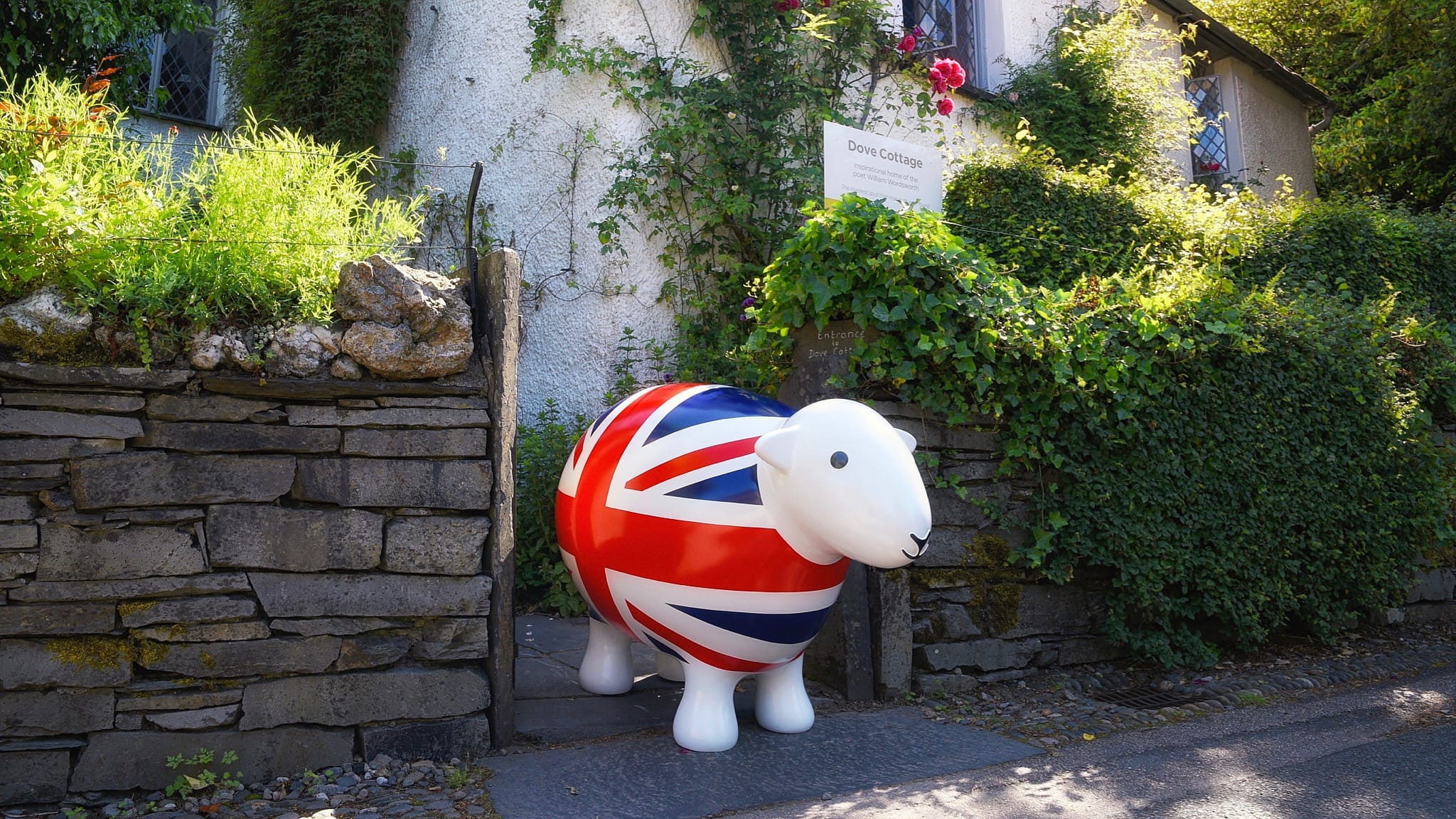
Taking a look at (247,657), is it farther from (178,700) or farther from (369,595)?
(369,595)

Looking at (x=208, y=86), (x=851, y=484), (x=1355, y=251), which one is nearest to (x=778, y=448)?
(x=851, y=484)

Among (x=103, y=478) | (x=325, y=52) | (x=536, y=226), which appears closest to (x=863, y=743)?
(x=103, y=478)

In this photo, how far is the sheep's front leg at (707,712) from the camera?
3.48 metres

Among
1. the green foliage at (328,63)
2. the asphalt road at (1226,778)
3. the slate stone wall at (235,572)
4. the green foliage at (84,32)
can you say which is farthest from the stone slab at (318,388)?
the green foliage at (328,63)

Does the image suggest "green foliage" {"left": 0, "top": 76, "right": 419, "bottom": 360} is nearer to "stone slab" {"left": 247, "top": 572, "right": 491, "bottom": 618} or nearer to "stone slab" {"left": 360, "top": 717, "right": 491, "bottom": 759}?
"stone slab" {"left": 247, "top": 572, "right": 491, "bottom": 618}

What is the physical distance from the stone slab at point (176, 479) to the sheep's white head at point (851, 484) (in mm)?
1722

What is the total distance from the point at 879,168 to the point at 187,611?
4.11 m

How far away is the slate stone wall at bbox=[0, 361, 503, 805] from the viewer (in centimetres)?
305

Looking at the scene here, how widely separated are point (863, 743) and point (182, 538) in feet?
8.50

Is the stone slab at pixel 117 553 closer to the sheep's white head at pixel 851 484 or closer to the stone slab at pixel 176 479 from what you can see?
the stone slab at pixel 176 479

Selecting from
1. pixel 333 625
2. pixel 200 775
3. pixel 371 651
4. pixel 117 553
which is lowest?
pixel 200 775

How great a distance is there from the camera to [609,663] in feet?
13.9

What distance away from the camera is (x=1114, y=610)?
477cm

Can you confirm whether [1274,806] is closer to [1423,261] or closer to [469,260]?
[469,260]
